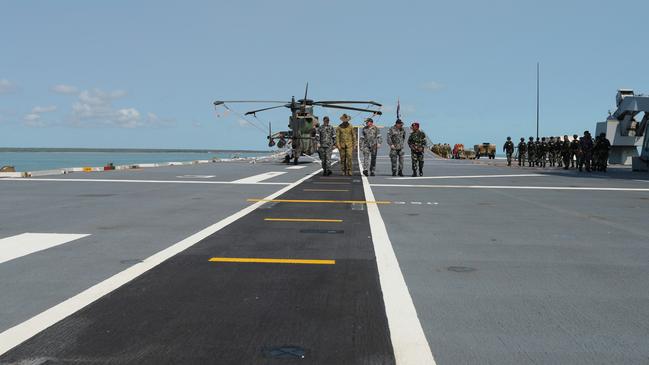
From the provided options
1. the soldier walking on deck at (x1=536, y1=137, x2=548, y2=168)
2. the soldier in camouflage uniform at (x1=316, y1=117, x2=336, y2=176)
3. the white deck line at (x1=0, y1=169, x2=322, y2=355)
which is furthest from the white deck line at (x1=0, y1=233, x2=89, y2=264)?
the soldier walking on deck at (x1=536, y1=137, x2=548, y2=168)

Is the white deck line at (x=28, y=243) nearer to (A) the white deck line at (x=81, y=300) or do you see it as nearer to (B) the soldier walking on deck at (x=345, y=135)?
(A) the white deck line at (x=81, y=300)

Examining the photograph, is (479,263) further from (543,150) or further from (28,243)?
(543,150)

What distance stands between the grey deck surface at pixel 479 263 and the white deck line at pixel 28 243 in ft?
0.63

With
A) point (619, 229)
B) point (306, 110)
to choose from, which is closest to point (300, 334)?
point (619, 229)

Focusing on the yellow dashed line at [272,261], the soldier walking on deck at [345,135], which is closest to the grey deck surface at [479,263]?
the yellow dashed line at [272,261]

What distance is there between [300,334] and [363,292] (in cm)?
103

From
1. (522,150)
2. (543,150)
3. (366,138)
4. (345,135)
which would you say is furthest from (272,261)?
(522,150)

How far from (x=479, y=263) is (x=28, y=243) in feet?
15.7

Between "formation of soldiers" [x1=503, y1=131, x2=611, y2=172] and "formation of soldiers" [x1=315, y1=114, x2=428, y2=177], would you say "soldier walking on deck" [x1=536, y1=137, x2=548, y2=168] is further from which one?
"formation of soldiers" [x1=315, y1=114, x2=428, y2=177]

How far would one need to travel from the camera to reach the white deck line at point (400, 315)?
9.80 ft

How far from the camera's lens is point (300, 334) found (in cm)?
330

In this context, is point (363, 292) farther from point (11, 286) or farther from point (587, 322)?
point (11, 286)

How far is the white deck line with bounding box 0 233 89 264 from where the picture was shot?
570 cm

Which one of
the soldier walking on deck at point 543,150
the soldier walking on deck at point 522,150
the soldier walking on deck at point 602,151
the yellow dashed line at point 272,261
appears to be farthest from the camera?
the soldier walking on deck at point 522,150
